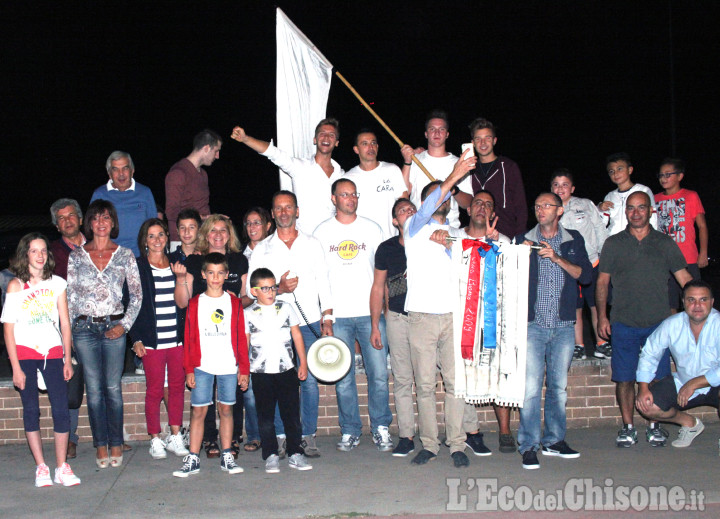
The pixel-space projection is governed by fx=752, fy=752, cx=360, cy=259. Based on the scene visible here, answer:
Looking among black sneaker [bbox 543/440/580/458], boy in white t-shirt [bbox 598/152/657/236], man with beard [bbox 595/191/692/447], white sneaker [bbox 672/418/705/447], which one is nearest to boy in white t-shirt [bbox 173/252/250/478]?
black sneaker [bbox 543/440/580/458]

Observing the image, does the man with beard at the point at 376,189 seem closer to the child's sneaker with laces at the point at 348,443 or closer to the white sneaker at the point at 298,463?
the child's sneaker with laces at the point at 348,443

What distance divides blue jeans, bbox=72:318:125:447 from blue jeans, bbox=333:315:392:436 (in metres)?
1.73

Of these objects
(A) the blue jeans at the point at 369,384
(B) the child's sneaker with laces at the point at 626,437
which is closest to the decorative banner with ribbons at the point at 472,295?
(A) the blue jeans at the point at 369,384

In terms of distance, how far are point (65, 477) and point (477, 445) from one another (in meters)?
3.08

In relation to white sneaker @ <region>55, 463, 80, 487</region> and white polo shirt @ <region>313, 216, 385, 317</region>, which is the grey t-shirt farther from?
white sneaker @ <region>55, 463, 80, 487</region>

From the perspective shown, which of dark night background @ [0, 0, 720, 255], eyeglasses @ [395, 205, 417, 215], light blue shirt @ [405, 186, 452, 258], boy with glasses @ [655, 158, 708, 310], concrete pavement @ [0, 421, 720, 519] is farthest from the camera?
dark night background @ [0, 0, 720, 255]

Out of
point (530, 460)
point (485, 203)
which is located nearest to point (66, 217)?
point (485, 203)

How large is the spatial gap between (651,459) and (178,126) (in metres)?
21.1

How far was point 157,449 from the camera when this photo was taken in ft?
19.6

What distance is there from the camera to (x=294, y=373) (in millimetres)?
5738

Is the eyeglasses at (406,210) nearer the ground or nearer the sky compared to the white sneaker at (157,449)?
nearer the sky

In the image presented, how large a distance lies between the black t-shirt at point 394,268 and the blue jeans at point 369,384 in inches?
14.2

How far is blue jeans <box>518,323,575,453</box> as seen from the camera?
5.72 m

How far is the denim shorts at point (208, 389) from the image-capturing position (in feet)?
18.3
